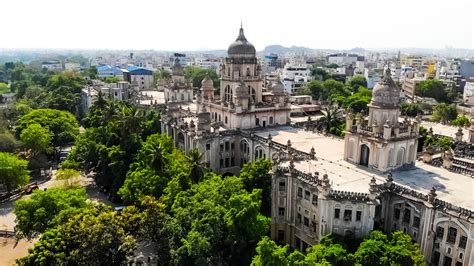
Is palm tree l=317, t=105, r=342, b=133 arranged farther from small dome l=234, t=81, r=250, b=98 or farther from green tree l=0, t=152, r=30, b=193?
green tree l=0, t=152, r=30, b=193

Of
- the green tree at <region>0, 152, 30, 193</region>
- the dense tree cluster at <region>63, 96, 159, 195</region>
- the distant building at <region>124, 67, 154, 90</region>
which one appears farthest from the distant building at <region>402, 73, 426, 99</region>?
the green tree at <region>0, 152, 30, 193</region>

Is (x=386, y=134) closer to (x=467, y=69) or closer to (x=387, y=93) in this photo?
(x=387, y=93)

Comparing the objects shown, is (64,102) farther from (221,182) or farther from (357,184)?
(357,184)

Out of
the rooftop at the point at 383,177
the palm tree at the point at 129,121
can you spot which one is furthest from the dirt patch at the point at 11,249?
the rooftop at the point at 383,177

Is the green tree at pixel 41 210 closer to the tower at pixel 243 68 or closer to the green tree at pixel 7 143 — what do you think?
the tower at pixel 243 68

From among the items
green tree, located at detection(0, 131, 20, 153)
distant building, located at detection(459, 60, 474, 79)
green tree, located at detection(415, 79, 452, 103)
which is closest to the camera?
green tree, located at detection(0, 131, 20, 153)

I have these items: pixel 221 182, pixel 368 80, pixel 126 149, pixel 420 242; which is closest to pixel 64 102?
pixel 126 149
